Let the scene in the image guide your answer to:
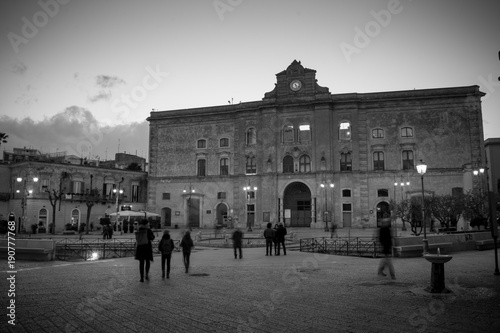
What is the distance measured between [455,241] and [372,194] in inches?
1061

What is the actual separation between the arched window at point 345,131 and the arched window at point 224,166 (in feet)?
48.2

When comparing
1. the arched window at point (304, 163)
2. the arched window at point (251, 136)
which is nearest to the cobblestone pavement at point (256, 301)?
the arched window at point (304, 163)

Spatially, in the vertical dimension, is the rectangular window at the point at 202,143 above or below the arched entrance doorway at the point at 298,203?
above

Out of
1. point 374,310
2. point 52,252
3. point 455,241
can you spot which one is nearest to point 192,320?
point 374,310

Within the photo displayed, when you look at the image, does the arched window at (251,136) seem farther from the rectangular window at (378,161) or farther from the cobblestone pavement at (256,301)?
the cobblestone pavement at (256,301)

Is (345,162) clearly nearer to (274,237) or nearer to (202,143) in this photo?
(202,143)

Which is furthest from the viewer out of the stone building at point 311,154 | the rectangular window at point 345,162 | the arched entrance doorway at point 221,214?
the arched entrance doorway at point 221,214

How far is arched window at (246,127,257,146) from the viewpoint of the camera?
51731 mm

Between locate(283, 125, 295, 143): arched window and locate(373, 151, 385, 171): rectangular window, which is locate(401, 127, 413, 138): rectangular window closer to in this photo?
locate(373, 151, 385, 171): rectangular window

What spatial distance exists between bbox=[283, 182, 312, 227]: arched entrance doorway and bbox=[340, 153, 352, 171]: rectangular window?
5134mm

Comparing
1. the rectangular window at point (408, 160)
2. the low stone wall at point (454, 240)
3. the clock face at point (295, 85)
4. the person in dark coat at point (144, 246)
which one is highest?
the clock face at point (295, 85)

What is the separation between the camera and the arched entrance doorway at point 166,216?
5458 cm

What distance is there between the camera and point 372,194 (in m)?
46.8

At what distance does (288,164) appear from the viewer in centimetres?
4994
